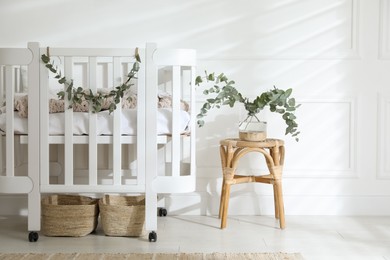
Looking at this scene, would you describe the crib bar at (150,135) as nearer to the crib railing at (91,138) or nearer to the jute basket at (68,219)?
the crib railing at (91,138)

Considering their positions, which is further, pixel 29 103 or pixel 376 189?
pixel 376 189

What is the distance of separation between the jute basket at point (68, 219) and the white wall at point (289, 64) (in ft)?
2.04

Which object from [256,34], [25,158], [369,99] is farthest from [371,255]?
[25,158]

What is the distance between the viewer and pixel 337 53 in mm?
3510

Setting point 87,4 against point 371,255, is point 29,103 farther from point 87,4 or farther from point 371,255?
point 371,255

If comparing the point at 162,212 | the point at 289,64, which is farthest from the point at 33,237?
the point at 289,64

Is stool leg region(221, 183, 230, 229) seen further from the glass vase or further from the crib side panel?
the crib side panel

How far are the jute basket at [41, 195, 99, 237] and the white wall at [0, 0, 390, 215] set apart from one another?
62 cm

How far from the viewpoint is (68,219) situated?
290cm

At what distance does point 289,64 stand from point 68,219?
1.46m

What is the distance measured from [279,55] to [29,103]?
1.39 m

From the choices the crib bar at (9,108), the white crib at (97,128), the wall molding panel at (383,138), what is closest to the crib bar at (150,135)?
the white crib at (97,128)

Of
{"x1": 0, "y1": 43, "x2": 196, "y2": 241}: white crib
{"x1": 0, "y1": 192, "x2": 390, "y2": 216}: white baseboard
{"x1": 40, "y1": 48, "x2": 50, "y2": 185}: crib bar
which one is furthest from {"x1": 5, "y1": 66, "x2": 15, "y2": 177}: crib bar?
{"x1": 0, "y1": 192, "x2": 390, "y2": 216}: white baseboard

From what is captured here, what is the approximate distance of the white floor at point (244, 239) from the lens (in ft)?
8.91
